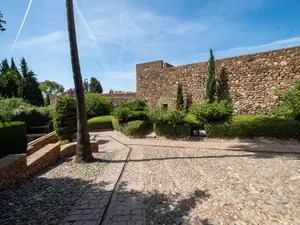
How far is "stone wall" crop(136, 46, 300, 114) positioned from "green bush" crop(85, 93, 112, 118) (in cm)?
459

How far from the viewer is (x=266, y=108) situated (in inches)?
357

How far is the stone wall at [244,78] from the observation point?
27.8ft

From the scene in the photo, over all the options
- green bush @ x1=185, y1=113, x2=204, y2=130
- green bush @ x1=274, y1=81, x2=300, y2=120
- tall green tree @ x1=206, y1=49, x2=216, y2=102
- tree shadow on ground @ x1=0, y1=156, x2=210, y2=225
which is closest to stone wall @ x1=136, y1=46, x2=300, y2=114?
tall green tree @ x1=206, y1=49, x2=216, y2=102

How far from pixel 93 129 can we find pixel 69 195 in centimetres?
895

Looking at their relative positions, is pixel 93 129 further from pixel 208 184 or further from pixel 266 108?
pixel 266 108

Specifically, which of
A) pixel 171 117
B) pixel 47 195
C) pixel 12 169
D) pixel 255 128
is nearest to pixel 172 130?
pixel 171 117

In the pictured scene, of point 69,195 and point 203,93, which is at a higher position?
point 203,93

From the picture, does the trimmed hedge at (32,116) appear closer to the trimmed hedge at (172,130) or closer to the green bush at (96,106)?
the green bush at (96,106)

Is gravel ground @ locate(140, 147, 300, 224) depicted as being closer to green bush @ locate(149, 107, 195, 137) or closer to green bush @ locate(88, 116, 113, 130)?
green bush @ locate(149, 107, 195, 137)

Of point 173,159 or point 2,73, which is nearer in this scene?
point 2,73

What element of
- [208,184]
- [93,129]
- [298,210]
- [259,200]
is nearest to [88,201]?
[208,184]

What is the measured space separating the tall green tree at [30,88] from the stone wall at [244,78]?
2192 centimetres

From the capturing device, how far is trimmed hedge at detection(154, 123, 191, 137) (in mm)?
7916

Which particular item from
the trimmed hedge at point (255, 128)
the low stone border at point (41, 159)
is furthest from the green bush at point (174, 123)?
the low stone border at point (41, 159)
